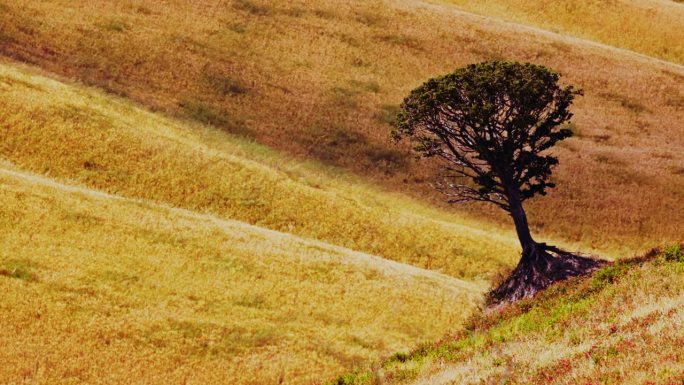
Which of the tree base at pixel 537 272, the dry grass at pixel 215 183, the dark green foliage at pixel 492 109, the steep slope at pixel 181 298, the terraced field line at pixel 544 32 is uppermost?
the dark green foliage at pixel 492 109

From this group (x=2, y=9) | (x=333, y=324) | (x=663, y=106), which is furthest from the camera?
(x=663, y=106)

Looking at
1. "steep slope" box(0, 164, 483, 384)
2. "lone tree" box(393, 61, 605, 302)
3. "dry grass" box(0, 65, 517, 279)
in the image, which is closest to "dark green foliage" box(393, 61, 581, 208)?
"lone tree" box(393, 61, 605, 302)

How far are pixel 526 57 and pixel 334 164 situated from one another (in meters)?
33.4

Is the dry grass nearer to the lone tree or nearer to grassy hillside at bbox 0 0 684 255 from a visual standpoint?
grassy hillside at bbox 0 0 684 255

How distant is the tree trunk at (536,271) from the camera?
120 feet

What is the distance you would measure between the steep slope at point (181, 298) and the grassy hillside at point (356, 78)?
24664mm

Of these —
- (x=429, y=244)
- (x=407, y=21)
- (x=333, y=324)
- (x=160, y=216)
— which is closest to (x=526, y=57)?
(x=407, y=21)

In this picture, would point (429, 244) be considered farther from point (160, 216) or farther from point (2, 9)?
point (2, 9)

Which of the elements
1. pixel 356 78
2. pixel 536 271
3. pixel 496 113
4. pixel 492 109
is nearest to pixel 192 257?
pixel 536 271

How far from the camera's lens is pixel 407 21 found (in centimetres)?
A: 9681

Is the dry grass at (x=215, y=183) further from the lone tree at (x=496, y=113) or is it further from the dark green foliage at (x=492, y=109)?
the dark green foliage at (x=492, y=109)

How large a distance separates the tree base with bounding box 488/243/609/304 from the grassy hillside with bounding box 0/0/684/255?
25433mm

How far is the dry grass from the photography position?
52.3 m

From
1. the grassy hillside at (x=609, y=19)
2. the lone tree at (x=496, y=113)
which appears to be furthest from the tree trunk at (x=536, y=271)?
the grassy hillside at (x=609, y=19)
